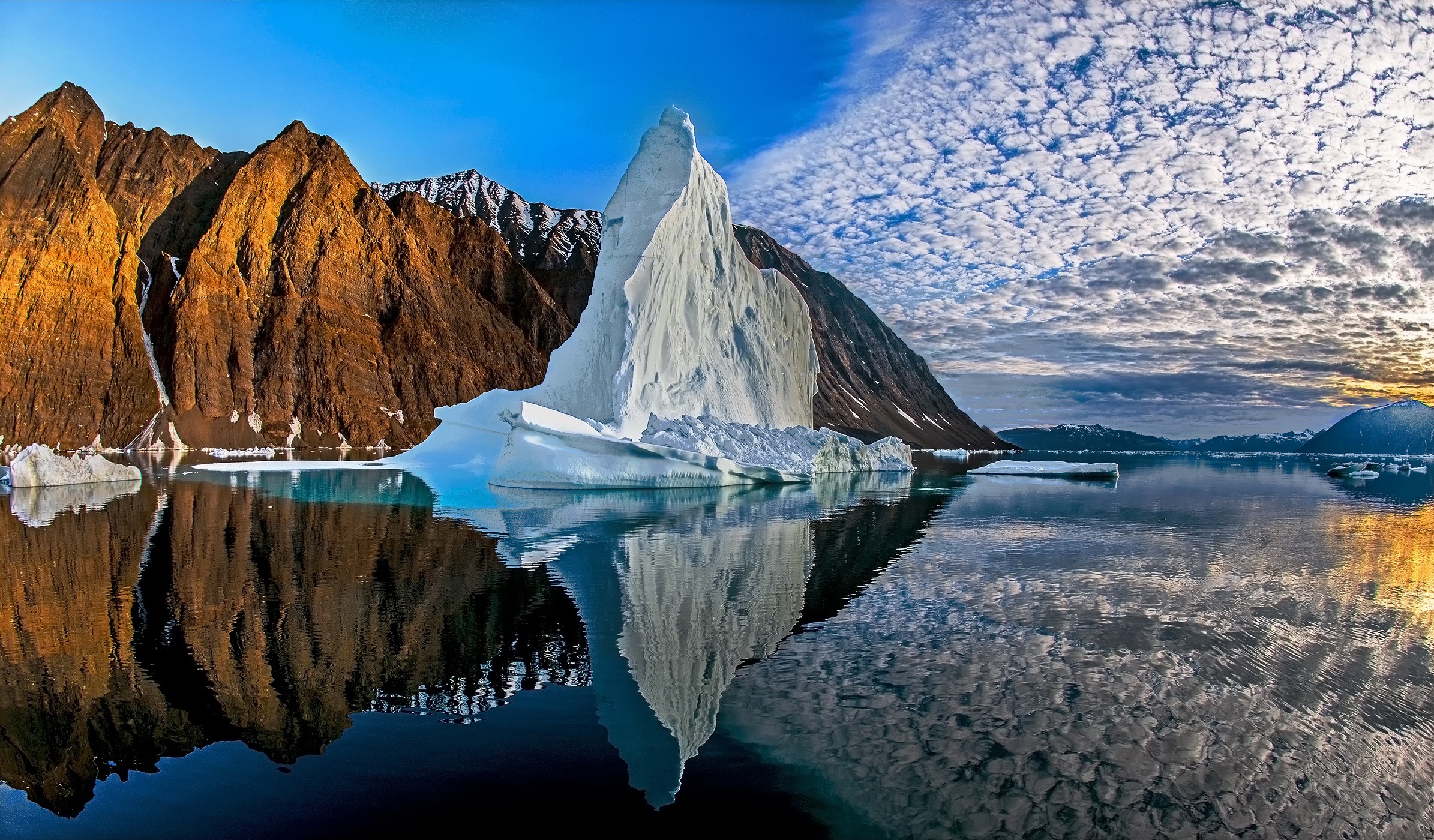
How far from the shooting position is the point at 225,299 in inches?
2680

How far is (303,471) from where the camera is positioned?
29.1 metres

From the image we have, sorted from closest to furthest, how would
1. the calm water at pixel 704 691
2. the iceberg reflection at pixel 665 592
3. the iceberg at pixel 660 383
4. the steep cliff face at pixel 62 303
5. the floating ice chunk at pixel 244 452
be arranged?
the calm water at pixel 704 691, the iceberg reflection at pixel 665 592, the iceberg at pixel 660 383, the floating ice chunk at pixel 244 452, the steep cliff face at pixel 62 303

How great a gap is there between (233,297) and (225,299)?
70 centimetres

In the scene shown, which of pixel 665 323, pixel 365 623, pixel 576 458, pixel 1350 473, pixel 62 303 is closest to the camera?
pixel 365 623

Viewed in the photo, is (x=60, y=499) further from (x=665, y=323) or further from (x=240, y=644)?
(x=240, y=644)

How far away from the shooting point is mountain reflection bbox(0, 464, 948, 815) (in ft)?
13.8

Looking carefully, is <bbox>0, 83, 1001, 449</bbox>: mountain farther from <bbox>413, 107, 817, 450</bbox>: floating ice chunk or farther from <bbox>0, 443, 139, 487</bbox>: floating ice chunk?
<bbox>413, 107, 817, 450</bbox>: floating ice chunk

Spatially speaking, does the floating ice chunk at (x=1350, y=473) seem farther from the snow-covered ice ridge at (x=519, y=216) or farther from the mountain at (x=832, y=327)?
the snow-covered ice ridge at (x=519, y=216)

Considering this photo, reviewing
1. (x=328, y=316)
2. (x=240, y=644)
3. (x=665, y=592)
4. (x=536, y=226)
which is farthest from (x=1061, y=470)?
(x=536, y=226)

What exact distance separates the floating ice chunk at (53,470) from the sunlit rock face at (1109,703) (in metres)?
22.6

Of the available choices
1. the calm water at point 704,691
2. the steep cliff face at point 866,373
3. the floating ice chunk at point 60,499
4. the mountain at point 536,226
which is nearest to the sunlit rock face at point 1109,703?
the calm water at point 704,691

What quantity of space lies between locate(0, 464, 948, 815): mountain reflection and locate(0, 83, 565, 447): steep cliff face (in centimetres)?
6077

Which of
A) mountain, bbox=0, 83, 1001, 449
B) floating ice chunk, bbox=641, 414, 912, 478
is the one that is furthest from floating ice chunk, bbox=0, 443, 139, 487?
mountain, bbox=0, 83, 1001, 449

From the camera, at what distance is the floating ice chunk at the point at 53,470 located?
19969mm
